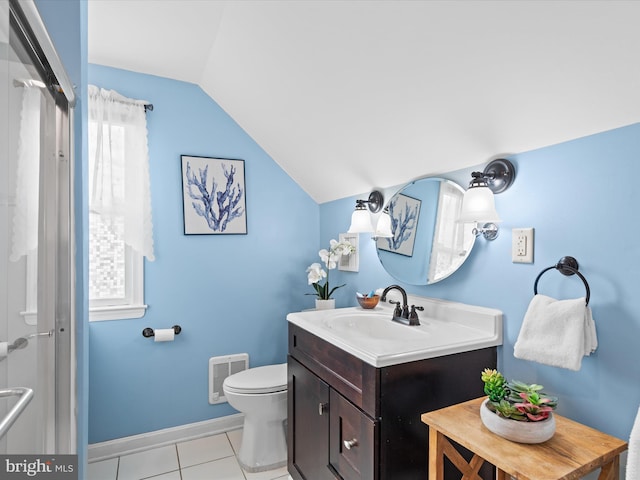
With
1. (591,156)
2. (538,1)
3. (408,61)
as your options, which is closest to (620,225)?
(591,156)

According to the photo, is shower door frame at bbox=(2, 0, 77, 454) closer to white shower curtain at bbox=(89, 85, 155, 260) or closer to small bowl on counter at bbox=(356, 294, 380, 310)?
white shower curtain at bbox=(89, 85, 155, 260)

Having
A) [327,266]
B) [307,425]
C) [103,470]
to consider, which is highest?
[327,266]

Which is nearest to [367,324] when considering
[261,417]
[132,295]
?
[261,417]

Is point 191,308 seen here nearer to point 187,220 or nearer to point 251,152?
point 187,220

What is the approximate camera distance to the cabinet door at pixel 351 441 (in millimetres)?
1195

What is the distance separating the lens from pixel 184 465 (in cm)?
204

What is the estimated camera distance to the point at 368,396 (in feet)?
3.98

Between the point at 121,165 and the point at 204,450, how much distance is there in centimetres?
179

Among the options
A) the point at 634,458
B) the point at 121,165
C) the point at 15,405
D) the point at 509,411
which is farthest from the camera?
the point at 121,165

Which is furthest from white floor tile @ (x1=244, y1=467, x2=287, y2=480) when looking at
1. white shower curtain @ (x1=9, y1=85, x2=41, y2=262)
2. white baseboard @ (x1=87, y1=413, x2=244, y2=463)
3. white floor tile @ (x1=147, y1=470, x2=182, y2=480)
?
white shower curtain @ (x1=9, y1=85, x2=41, y2=262)

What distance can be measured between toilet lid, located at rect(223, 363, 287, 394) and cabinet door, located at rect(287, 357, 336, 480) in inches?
6.1

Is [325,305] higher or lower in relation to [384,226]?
lower

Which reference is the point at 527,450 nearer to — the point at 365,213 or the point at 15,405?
the point at 15,405

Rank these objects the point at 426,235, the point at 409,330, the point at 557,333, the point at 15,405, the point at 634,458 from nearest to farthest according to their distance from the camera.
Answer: the point at 634,458 → the point at 15,405 → the point at 557,333 → the point at 409,330 → the point at 426,235
